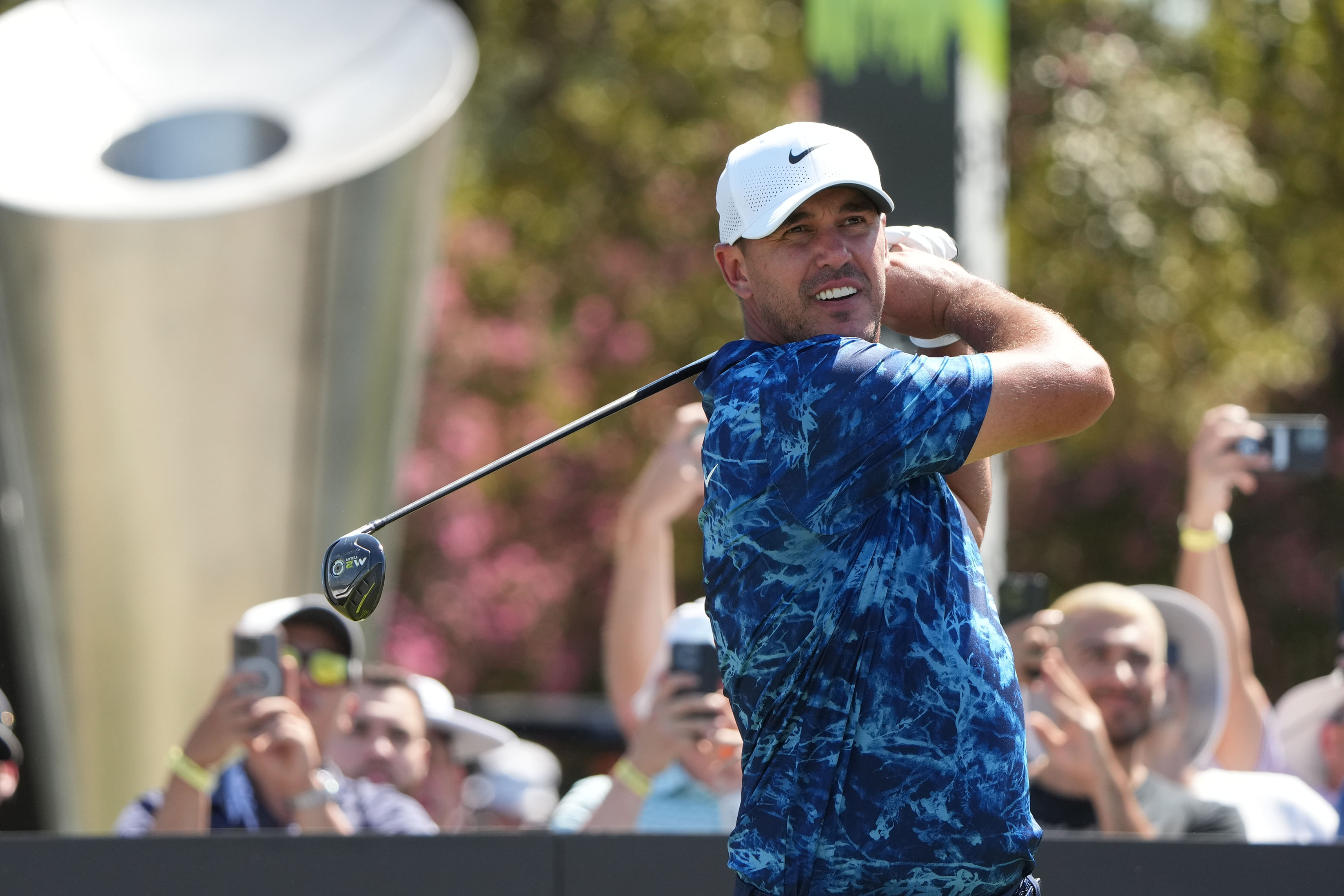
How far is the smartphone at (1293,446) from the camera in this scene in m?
4.60

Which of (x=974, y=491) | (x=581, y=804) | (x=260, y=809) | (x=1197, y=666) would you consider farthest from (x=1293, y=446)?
(x=260, y=809)

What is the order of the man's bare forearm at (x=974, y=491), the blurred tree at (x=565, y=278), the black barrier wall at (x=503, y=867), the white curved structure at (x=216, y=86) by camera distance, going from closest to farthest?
the man's bare forearm at (x=974, y=491) < the black barrier wall at (x=503, y=867) < the white curved structure at (x=216, y=86) < the blurred tree at (x=565, y=278)

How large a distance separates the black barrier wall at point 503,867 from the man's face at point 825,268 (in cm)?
142

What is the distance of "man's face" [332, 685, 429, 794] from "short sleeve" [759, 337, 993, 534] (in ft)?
8.94

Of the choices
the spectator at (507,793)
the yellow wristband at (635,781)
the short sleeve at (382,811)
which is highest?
the yellow wristband at (635,781)

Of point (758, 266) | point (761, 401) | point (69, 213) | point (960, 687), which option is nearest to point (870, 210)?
point (758, 266)

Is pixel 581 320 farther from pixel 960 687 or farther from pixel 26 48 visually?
pixel 960 687

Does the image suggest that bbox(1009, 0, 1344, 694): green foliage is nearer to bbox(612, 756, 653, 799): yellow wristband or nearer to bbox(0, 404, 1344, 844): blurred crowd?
bbox(0, 404, 1344, 844): blurred crowd

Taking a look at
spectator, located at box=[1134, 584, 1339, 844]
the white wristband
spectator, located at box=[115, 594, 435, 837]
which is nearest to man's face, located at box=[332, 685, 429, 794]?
spectator, located at box=[115, 594, 435, 837]

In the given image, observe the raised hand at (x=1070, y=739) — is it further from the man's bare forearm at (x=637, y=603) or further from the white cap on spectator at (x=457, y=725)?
the white cap on spectator at (x=457, y=725)

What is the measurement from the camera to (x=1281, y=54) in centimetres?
1165

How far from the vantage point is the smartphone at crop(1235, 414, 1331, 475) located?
4598 mm

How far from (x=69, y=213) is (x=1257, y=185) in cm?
804

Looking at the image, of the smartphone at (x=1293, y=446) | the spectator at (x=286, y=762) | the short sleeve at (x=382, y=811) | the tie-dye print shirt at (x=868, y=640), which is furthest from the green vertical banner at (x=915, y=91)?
the tie-dye print shirt at (x=868, y=640)
